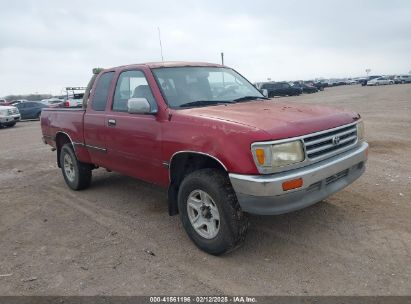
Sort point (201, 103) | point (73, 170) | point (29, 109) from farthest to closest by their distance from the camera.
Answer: point (29, 109)
point (73, 170)
point (201, 103)

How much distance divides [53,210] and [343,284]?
4.08 m

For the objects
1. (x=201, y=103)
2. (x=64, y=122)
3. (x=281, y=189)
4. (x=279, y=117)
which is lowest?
(x=281, y=189)

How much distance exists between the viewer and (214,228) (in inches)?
151

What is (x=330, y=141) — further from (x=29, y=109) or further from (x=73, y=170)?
(x=29, y=109)

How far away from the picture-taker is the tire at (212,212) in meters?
3.60

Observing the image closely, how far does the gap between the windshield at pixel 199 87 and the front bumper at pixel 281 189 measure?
139 cm

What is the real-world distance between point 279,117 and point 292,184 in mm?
715

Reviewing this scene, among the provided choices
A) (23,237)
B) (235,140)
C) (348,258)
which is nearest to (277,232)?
(348,258)

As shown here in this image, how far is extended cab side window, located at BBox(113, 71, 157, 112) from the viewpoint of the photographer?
4604 mm

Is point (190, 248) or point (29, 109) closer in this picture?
point (190, 248)

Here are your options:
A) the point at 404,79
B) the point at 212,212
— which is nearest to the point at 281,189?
the point at 212,212

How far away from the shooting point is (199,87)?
4773 mm

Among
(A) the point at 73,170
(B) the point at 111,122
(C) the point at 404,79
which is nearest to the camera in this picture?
(B) the point at 111,122

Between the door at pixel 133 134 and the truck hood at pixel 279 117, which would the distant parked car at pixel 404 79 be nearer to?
the truck hood at pixel 279 117
